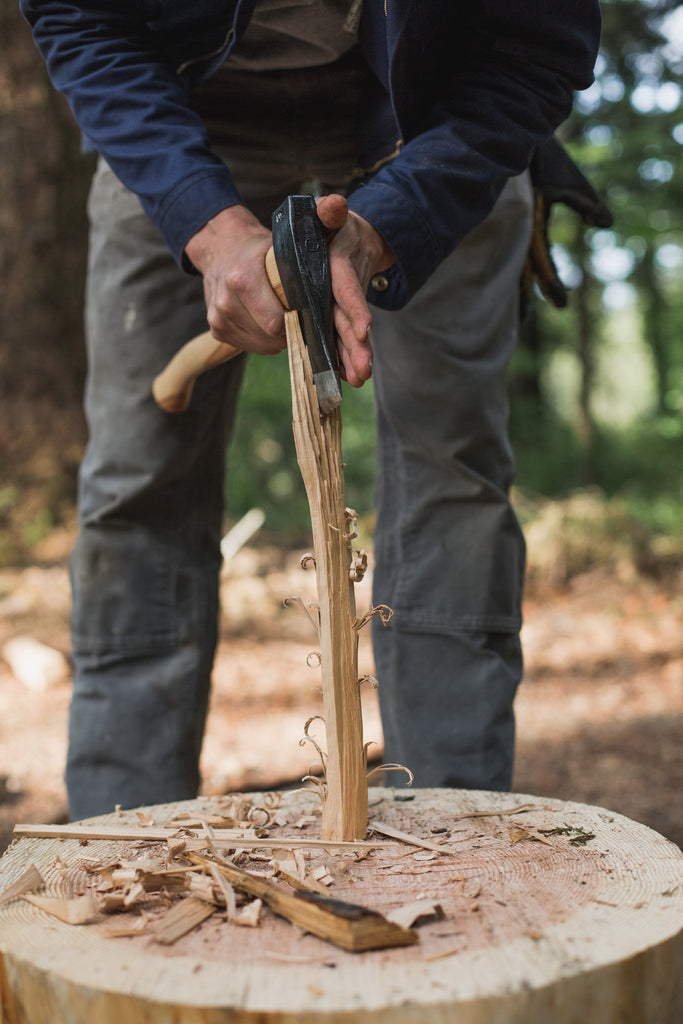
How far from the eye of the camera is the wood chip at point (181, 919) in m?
0.97

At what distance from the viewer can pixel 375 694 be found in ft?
12.2

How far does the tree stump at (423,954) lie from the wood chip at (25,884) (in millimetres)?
18

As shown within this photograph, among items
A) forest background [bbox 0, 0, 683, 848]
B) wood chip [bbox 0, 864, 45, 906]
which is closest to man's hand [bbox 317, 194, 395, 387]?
wood chip [bbox 0, 864, 45, 906]

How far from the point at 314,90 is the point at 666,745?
2.45m

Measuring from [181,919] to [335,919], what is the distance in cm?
19

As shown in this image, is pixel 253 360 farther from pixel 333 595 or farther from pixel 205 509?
pixel 333 595

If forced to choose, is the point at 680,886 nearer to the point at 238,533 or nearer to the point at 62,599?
the point at 62,599

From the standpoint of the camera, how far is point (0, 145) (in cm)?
415

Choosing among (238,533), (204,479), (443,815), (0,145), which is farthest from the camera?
(238,533)

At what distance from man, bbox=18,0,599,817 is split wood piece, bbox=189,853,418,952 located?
0.81m

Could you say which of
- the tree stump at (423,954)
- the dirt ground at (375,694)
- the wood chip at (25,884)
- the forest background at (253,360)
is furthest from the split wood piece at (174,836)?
the forest background at (253,360)

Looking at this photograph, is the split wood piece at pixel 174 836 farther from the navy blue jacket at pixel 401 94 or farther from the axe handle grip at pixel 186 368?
the navy blue jacket at pixel 401 94

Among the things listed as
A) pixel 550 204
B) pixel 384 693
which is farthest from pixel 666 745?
pixel 550 204

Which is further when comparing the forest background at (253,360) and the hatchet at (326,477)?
the forest background at (253,360)
